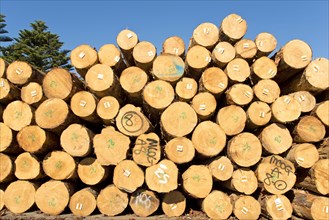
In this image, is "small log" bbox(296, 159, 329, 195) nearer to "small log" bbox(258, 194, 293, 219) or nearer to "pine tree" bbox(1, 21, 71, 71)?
"small log" bbox(258, 194, 293, 219)

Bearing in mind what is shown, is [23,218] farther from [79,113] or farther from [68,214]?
[79,113]

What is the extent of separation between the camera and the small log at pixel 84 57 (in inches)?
220

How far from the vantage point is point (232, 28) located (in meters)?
5.77

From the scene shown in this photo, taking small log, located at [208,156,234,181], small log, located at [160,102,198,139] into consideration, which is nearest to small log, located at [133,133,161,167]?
small log, located at [160,102,198,139]

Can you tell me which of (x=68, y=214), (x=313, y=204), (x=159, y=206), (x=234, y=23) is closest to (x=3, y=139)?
(x=68, y=214)

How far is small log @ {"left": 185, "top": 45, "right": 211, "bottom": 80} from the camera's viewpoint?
552 cm

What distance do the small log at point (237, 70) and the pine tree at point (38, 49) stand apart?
2850 cm

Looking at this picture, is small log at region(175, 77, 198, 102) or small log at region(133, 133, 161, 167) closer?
small log at region(133, 133, 161, 167)

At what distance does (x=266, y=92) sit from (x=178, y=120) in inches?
Answer: 63.4

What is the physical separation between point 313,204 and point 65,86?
4.58m

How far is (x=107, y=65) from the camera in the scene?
5547mm

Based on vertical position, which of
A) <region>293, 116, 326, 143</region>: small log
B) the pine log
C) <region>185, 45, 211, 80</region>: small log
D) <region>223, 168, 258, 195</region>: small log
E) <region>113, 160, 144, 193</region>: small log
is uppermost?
<region>185, 45, 211, 80</region>: small log

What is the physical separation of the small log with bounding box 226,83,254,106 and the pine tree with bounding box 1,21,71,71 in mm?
28668

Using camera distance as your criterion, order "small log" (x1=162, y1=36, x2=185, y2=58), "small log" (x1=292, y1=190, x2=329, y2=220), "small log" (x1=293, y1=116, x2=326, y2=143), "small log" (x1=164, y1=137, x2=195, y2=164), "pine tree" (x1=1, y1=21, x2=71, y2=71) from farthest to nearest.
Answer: "pine tree" (x1=1, y1=21, x2=71, y2=71) < "small log" (x1=162, y1=36, x2=185, y2=58) < "small log" (x1=293, y1=116, x2=326, y2=143) < "small log" (x1=164, y1=137, x2=195, y2=164) < "small log" (x1=292, y1=190, x2=329, y2=220)
